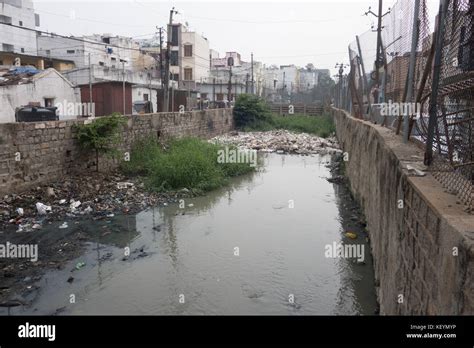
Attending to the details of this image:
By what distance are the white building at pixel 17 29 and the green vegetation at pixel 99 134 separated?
20698mm

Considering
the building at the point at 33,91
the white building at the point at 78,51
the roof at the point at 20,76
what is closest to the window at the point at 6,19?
the white building at the point at 78,51

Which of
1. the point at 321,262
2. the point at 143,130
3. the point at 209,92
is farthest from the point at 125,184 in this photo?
the point at 209,92

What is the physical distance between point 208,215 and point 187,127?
10.0 meters

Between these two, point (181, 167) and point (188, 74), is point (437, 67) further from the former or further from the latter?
point (188, 74)

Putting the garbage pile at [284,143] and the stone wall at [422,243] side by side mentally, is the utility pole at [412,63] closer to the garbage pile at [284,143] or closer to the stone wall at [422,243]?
the stone wall at [422,243]

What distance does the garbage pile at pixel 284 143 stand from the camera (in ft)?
64.3

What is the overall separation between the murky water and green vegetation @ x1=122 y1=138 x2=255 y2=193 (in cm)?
111

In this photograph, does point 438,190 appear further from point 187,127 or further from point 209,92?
point 209,92

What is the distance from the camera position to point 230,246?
707cm

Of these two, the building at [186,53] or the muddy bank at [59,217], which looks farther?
the building at [186,53]

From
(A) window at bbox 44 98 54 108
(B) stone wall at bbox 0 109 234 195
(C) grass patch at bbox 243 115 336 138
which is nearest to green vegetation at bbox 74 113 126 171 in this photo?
(B) stone wall at bbox 0 109 234 195

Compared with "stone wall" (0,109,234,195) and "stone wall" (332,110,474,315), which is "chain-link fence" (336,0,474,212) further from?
"stone wall" (0,109,234,195)
